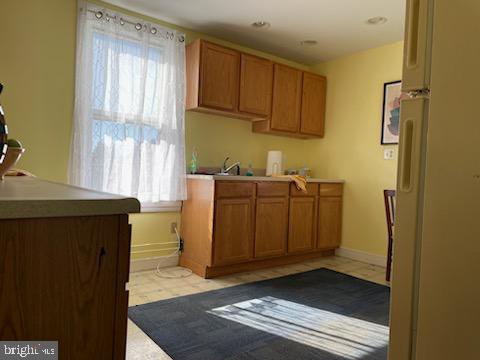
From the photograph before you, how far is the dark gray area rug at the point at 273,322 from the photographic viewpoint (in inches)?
74.8

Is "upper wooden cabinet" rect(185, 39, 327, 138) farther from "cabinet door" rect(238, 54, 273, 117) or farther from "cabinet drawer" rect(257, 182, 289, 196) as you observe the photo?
"cabinet drawer" rect(257, 182, 289, 196)

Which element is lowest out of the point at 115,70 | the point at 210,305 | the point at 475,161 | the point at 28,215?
the point at 210,305

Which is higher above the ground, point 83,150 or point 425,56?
point 425,56

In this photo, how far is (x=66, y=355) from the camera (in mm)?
745

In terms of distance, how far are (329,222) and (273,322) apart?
2.07 m

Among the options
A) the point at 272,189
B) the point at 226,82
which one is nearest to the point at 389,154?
the point at 272,189

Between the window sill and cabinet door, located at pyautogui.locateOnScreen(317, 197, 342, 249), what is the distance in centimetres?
162

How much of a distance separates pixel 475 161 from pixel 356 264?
10.3ft

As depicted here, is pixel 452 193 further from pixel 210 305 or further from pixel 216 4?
pixel 216 4

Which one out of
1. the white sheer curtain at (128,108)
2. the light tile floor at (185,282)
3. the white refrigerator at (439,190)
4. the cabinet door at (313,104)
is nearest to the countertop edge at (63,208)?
the white refrigerator at (439,190)

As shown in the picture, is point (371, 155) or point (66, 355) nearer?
point (66, 355)

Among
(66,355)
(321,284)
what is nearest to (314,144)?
(321,284)

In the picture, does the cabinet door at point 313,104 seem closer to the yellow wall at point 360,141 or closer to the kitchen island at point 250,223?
the yellow wall at point 360,141

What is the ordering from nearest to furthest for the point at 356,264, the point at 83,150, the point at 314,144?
the point at 83,150
the point at 356,264
the point at 314,144
